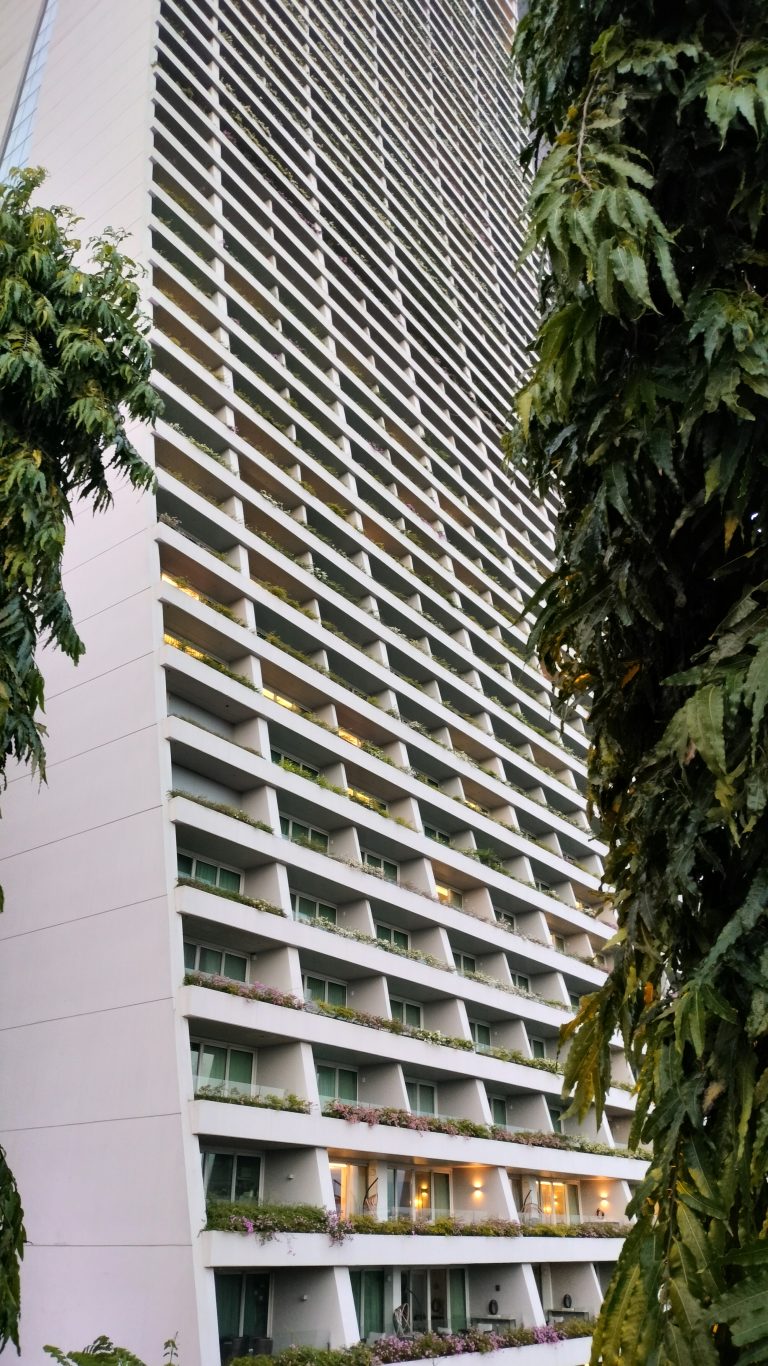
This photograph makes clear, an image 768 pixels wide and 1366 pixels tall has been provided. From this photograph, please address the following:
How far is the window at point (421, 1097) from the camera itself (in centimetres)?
2647

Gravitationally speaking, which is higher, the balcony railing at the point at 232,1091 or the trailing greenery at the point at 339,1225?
the balcony railing at the point at 232,1091

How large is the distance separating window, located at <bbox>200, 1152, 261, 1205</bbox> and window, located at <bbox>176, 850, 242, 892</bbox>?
5.50 metres

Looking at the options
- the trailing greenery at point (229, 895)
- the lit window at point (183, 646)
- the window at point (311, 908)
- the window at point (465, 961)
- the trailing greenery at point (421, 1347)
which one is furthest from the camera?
the window at point (465, 961)

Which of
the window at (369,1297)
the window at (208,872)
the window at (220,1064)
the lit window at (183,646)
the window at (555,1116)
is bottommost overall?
the window at (369,1297)

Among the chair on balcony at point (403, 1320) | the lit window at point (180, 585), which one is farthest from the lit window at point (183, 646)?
the chair on balcony at point (403, 1320)

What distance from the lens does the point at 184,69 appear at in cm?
3425

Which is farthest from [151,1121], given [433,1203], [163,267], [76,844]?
[163,267]

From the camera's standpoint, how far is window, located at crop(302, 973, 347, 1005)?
23969mm

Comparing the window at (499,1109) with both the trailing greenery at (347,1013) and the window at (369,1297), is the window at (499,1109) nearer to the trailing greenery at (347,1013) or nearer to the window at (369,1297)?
the trailing greenery at (347,1013)

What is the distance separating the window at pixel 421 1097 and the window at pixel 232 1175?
7.61 metres

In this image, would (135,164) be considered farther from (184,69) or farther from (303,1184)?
(303,1184)

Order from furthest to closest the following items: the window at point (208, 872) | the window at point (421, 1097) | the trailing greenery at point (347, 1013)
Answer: the window at point (421, 1097)
the window at point (208, 872)
the trailing greenery at point (347, 1013)

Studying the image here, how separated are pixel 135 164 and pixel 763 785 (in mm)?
32254

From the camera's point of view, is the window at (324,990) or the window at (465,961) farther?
the window at (465,961)
